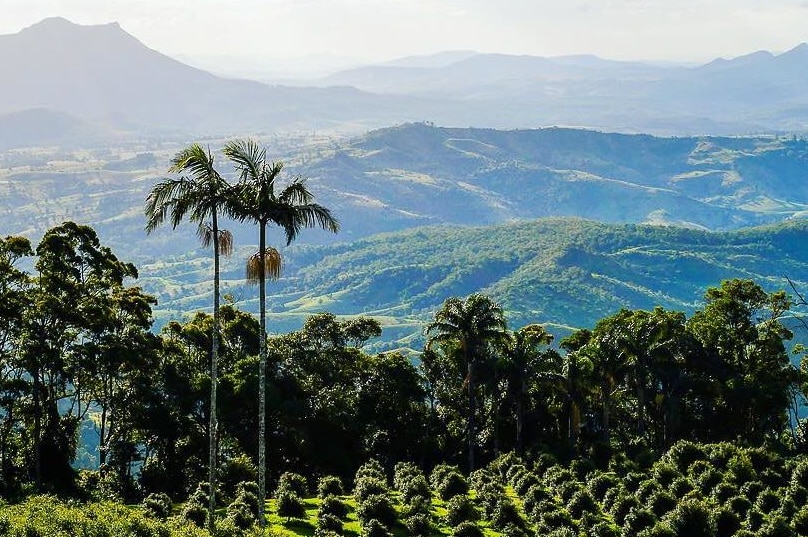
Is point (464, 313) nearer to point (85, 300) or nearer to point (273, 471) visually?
point (273, 471)

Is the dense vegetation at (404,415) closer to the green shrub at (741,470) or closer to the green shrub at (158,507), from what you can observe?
the green shrub at (741,470)

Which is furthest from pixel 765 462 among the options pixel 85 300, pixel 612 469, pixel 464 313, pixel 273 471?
pixel 85 300

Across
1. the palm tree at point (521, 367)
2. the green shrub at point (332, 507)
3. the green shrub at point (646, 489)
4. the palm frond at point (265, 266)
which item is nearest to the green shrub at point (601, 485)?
the green shrub at point (646, 489)

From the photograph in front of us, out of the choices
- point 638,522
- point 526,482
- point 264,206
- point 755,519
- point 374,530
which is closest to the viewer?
point 264,206

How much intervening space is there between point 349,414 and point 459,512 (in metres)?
23.2

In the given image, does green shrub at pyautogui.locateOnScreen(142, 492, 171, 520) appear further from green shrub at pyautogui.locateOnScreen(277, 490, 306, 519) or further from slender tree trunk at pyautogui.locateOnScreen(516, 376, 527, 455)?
slender tree trunk at pyautogui.locateOnScreen(516, 376, 527, 455)

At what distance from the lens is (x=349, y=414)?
6041cm

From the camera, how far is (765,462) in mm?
46688

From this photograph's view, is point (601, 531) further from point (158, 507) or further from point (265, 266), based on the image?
point (158, 507)

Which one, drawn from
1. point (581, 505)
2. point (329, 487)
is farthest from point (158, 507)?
point (581, 505)

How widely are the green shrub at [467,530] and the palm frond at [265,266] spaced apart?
41.7 ft

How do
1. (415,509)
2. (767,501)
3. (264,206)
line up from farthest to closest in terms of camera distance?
(767,501) < (415,509) < (264,206)

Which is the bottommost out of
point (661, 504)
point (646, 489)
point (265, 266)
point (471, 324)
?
point (646, 489)

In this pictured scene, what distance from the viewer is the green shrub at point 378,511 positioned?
120 ft
